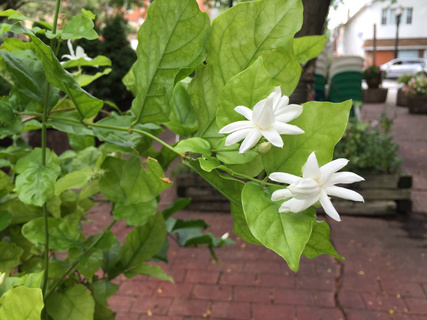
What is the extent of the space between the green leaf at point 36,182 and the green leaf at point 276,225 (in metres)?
0.32

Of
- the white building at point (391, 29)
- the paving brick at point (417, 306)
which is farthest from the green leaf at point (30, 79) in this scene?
the white building at point (391, 29)

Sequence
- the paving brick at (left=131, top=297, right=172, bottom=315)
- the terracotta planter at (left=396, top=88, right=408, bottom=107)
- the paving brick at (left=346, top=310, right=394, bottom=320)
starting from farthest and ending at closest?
the terracotta planter at (left=396, top=88, right=408, bottom=107) → the paving brick at (left=131, top=297, right=172, bottom=315) → the paving brick at (left=346, top=310, right=394, bottom=320)

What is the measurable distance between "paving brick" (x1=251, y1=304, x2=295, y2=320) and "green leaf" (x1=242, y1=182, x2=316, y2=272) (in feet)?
7.16

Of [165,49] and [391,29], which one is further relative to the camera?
[391,29]

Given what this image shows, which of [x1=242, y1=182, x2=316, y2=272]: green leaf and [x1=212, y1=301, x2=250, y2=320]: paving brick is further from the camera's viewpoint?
[x1=212, y1=301, x2=250, y2=320]: paving brick

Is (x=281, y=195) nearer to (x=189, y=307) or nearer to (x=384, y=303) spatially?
(x=189, y=307)

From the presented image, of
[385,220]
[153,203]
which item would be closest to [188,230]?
[153,203]

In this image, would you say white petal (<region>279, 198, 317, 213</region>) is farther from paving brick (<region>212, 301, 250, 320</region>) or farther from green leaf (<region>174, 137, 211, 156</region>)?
paving brick (<region>212, 301, 250, 320</region>)

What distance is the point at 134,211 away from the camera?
0.65 meters

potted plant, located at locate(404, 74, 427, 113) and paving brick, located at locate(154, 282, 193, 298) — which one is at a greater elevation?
paving brick, located at locate(154, 282, 193, 298)

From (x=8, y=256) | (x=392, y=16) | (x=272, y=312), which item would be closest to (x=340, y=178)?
(x=8, y=256)

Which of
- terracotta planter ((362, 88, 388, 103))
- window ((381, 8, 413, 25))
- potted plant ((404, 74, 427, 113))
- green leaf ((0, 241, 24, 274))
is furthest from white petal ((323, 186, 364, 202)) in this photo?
window ((381, 8, 413, 25))

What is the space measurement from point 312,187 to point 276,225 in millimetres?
48

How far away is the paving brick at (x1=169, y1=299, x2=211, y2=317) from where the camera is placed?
2386 millimetres
